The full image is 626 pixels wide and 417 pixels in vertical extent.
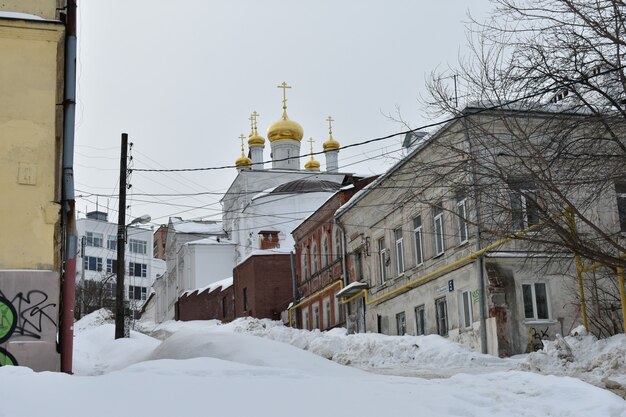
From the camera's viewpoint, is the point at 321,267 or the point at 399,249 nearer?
the point at 399,249

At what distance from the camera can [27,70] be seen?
45.7 ft

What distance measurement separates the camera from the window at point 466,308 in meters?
22.5

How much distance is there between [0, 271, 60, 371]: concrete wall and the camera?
12938 millimetres

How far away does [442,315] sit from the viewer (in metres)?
24.4

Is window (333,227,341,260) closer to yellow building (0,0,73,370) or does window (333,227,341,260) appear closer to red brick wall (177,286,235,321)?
red brick wall (177,286,235,321)

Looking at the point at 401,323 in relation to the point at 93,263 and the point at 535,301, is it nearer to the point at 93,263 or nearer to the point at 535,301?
the point at 535,301

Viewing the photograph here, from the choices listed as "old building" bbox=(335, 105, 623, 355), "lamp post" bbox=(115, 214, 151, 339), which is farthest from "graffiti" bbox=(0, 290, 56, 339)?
"lamp post" bbox=(115, 214, 151, 339)

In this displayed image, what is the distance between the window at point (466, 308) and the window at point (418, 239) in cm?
332

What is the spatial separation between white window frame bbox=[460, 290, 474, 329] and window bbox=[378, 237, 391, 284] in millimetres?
6119

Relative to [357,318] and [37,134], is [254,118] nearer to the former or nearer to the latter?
[357,318]

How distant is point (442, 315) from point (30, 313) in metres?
14.1

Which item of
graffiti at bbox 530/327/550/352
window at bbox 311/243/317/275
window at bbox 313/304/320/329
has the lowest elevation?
graffiti at bbox 530/327/550/352

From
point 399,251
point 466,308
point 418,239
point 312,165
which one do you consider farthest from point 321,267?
point 312,165

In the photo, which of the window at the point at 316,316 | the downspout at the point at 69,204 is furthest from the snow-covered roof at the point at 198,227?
the downspout at the point at 69,204
